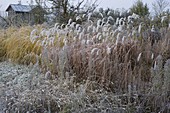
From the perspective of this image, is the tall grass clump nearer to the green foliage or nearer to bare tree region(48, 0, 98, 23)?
bare tree region(48, 0, 98, 23)

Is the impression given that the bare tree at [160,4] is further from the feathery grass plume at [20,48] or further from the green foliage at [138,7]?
the feathery grass plume at [20,48]

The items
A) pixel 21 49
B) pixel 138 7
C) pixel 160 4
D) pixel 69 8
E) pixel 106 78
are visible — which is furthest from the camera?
pixel 160 4

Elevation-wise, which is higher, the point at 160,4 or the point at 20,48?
the point at 160,4

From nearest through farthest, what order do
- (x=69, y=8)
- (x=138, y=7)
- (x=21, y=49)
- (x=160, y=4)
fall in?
(x=21, y=49), (x=69, y=8), (x=138, y=7), (x=160, y=4)

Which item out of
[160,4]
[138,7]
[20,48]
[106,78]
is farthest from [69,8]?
[106,78]

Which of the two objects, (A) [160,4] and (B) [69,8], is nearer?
(B) [69,8]

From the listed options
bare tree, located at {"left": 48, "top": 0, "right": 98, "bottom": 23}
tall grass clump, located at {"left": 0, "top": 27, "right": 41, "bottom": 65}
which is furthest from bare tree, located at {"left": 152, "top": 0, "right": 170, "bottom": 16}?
tall grass clump, located at {"left": 0, "top": 27, "right": 41, "bottom": 65}

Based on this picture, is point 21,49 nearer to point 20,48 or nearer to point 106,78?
point 20,48

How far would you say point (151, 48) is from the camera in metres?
3.48

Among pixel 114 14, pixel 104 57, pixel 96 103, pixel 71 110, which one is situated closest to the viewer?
pixel 71 110

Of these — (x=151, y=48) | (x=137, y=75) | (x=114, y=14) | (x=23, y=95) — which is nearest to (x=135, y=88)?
(x=137, y=75)

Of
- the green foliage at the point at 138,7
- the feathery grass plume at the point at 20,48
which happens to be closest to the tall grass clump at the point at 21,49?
the feathery grass plume at the point at 20,48

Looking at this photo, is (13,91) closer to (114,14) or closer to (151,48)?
(151,48)

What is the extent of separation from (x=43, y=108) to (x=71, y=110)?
1.06 feet
